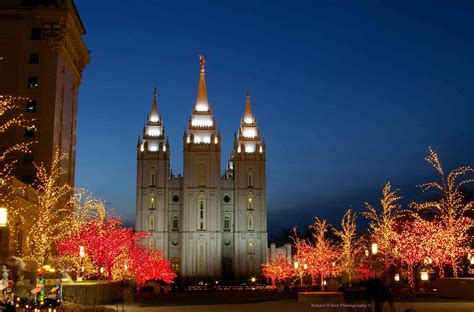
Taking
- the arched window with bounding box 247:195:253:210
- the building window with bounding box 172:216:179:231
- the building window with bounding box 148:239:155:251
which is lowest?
the building window with bounding box 148:239:155:251

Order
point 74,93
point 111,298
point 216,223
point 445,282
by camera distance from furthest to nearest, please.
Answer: point 216,223 < point 74,93 < point 445,282 < point 111,298

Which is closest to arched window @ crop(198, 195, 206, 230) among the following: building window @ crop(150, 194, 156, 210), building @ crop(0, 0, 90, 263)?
building window @ crop(150, 194, 156, 210)

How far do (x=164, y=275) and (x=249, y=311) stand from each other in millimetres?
50719

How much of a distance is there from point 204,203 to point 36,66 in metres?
47.9

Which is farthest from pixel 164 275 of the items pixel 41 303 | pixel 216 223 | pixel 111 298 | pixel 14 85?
pixel 41 303

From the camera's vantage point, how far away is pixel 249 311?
29.3 meters

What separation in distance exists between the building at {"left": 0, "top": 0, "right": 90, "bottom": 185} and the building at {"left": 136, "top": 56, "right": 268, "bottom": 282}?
1685 inches

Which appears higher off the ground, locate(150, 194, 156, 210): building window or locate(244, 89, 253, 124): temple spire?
locate(244, 89, 253, 124): temple spire

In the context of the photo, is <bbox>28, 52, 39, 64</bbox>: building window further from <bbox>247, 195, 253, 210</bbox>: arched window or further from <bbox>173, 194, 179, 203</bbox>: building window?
<bbox>247, 195, 253, 210</bbox>: arched window

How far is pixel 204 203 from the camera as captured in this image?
10225 cm

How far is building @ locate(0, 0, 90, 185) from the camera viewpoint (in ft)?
188

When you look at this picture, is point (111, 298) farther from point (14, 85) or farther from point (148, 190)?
point (148, 190)

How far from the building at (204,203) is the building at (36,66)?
42811mm

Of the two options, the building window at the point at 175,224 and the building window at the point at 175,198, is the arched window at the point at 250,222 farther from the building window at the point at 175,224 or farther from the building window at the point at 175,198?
the building window at the point at 175,198
